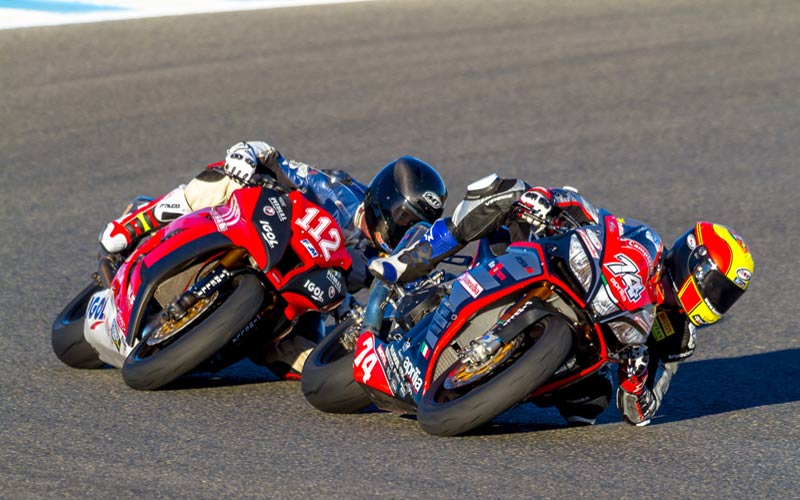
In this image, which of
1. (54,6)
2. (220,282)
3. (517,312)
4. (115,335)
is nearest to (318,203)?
(220,282)

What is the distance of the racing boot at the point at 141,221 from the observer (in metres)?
6.59

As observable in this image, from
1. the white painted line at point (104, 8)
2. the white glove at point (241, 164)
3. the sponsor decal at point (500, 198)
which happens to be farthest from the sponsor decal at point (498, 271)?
the white painted line at point (104, 8)

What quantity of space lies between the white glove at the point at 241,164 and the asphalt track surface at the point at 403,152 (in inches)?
37.2

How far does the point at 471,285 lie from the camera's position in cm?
527

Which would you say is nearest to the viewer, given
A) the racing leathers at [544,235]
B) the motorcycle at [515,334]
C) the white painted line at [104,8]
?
the motorcycle at [515,334]

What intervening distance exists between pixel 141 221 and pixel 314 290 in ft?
3.88

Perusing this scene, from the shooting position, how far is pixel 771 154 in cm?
1131

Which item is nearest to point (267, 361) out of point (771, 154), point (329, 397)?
point (329, 397)

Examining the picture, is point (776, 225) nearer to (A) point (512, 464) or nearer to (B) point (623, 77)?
(B) point (623, 77)

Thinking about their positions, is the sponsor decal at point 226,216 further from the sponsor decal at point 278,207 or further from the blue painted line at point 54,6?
the blue painted line at point 54,6

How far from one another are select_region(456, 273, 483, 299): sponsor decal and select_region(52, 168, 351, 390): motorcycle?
892 mm

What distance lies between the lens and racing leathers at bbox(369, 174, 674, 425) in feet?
17.5

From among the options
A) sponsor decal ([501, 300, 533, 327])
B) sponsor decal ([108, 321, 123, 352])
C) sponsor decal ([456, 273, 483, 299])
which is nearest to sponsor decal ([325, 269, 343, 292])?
sponsor decal ([456, 273, 483, 299])

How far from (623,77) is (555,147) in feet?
7.49
